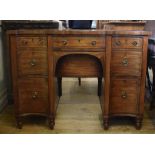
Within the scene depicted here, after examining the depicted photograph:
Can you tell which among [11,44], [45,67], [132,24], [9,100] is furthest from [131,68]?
[9,100]

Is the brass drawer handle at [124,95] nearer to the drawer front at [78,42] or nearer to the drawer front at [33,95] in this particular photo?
the drawer front at [78,42]

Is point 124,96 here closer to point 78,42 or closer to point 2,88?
point 78,42

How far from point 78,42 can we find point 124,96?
50cm

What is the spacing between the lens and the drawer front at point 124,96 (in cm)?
158

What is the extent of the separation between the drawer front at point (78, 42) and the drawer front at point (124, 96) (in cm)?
28

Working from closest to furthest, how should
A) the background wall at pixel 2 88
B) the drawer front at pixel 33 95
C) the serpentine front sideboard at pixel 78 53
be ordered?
the serpentine front sideboard at pixel 78 53 < the drawer front at pixel 33 95 < the background wall at pixel 2 88

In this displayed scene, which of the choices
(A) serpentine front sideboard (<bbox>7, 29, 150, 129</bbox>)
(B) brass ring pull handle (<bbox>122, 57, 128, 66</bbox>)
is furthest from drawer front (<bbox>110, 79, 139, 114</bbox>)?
(B) brass ring pull handle (<bbox>122, 57, 128, 66</bbox>)

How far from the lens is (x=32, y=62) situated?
5.07ft

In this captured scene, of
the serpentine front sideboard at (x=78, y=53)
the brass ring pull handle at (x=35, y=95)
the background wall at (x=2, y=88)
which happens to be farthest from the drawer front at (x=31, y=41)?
the background wall at (x=2, y=88)

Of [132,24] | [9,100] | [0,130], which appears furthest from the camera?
[132,24]

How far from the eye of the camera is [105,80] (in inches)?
61.7
